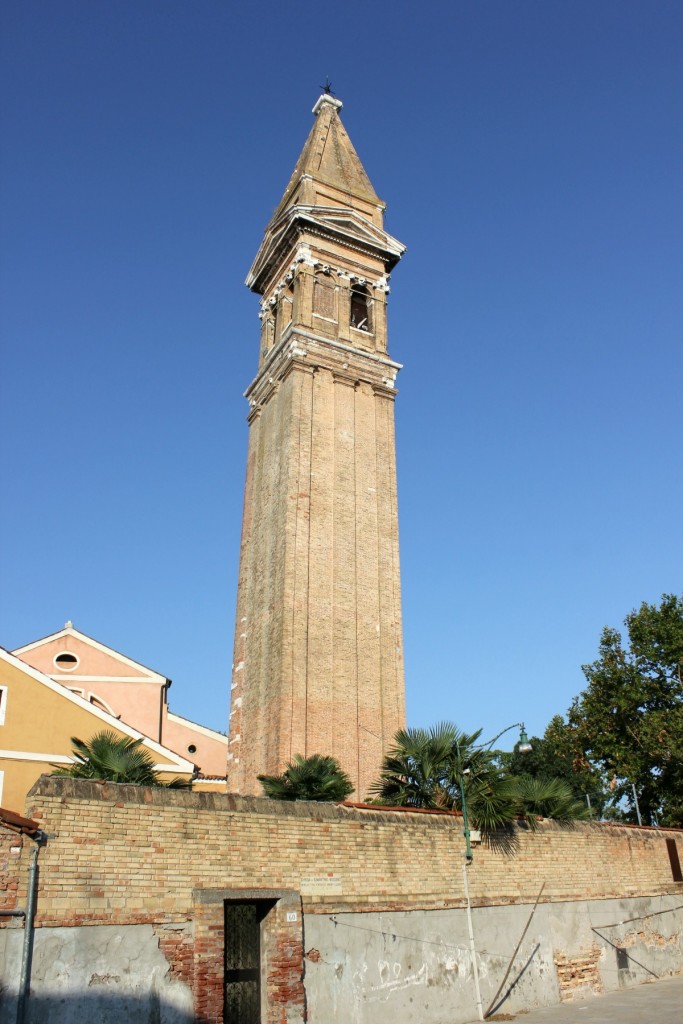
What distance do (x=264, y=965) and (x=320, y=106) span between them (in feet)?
117

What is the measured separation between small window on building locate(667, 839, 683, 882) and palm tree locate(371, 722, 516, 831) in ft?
26.5

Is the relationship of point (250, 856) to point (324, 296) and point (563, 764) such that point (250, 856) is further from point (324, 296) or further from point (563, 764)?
point (563, 764)

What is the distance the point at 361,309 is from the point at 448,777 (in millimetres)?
19983

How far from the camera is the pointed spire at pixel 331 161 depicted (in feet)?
112

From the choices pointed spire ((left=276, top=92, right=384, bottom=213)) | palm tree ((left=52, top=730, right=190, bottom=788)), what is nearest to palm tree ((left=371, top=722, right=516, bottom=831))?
palm tree ((left=52, top=730, right=190, bottom=788))

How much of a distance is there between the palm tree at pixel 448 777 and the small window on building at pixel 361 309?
17.7 metres

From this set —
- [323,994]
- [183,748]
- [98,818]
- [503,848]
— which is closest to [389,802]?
[503,848]

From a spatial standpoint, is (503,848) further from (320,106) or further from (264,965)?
(320,106)

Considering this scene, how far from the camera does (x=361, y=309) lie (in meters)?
33.2

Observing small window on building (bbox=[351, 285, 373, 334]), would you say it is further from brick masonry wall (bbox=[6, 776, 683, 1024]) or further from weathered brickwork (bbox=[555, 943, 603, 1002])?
weathered brickwork (bbox=[555, 943, 603, 1002])

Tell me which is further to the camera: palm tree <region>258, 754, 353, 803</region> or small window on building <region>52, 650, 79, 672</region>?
small window on building <region>52, 650, 79, 672</region>

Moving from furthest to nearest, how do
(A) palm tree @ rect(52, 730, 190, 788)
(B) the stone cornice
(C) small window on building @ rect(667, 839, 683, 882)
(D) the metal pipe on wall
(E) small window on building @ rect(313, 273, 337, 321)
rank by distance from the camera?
(E) small window on building @ rect(313, 273, 337, 321), (B) the stone cornice, (C) small window on building @ rect(667, 839, 683, 882), (A) palm tree @ rect(52, 730, 190, 788), (D) the metal pipe on wall

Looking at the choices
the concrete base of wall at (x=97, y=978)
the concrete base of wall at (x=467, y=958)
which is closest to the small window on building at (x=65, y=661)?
the concrete base of wall at (x=467, y=958)

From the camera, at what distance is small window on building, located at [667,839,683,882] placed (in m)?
23.4
